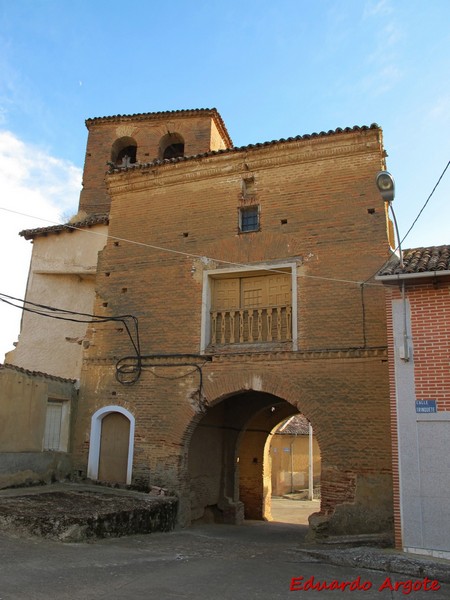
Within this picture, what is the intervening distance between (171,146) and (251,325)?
34.6 ft

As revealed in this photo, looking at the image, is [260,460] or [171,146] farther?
[171,146]

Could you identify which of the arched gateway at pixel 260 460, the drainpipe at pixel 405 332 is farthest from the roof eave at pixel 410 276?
the arched gateway at pixel 260 460

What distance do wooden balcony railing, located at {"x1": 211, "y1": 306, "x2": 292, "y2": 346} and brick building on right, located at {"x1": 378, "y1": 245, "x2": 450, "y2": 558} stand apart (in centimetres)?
316

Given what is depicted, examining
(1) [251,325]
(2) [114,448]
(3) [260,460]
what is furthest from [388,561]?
(3) [260,460]

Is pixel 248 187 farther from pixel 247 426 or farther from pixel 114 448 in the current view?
pixel 247 426

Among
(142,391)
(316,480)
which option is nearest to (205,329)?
(142,391)

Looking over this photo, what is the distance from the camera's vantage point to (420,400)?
8.77 meters

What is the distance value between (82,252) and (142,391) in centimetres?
480

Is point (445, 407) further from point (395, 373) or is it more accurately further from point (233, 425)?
point (233, 425)

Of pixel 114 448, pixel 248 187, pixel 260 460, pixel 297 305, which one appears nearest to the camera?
pixel 297 305

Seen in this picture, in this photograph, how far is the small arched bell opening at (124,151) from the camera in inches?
797

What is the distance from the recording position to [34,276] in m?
15.9

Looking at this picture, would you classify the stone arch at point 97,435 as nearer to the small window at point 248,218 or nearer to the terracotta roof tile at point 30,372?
the terracotta roof tile at point 30,372

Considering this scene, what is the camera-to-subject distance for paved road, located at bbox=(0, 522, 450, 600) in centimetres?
625
